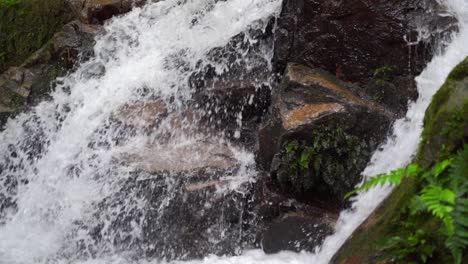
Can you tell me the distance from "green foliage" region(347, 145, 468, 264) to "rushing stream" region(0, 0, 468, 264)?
1.77 meters

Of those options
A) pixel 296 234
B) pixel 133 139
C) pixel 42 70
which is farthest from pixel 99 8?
pixel 296 234

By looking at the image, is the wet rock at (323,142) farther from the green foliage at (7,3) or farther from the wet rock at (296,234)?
the green foliage at (7,3)

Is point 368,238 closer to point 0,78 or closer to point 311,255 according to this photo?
point 311,255

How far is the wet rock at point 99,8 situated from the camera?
32.2ft

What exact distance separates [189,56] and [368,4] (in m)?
2.96

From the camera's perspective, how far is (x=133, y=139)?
734 cm

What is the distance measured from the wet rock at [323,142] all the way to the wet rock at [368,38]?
2.19 feet

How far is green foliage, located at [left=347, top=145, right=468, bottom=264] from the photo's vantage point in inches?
109

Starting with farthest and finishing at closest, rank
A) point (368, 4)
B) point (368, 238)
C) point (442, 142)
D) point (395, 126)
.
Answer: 1. point (368, 4)
2. point (395, 126)
3. point (368, 238)
4. point (442, 142)

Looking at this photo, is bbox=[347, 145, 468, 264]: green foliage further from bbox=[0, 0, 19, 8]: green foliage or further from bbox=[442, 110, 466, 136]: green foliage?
bbox=[0, 0, 19, 8]: green foliage

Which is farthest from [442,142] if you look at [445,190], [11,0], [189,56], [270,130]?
[11,0]

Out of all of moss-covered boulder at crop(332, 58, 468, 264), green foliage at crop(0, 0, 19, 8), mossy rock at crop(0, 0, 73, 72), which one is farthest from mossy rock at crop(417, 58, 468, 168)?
green foliage at crop(0, 0, 19, 8)

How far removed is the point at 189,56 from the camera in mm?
8055

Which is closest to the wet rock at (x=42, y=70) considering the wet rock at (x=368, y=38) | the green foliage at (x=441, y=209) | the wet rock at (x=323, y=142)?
the wet rock at (x=368, y=38)
